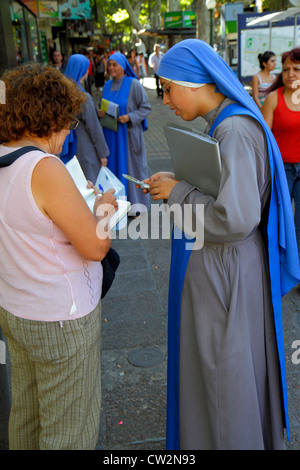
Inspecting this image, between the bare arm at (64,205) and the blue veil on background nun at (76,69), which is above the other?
the blue veil on background nun at (76,69)

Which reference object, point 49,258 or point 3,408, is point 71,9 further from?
point 49,258

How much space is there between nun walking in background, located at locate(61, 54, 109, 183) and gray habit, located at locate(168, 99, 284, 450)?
3350mm

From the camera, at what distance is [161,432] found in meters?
2.56

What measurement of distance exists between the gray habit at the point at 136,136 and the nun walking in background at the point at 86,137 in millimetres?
643

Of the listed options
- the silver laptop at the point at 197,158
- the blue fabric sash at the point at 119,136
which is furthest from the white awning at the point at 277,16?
the silver laptop at the point at 197,158

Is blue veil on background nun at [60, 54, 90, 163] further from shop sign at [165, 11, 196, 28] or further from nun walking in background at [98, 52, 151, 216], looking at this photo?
shop sign at [165, 11, 196, 28]

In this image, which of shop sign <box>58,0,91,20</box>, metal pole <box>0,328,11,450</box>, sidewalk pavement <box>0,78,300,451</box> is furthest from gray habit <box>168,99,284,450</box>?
shop sign <box>58,0,91,20</box>

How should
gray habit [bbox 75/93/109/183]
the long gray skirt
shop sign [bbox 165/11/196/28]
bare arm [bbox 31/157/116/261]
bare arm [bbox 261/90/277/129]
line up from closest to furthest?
bare arm [bbox 31/157/116/261] < the long gray skirt < bare arm [bbox 261/90/277/129] < gray habit [bbox 75/93/109/183] < shop sign [bbox 165/11/196/28]

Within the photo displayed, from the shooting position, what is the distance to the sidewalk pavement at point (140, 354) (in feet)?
8.45

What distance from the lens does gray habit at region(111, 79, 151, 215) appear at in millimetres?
5633

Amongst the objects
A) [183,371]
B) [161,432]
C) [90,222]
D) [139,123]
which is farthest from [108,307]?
[139,123]

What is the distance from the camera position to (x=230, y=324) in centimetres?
180

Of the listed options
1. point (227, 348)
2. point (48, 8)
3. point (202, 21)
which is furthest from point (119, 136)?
point (48, 8)

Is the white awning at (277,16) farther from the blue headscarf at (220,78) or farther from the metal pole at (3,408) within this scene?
the metal pole at (3,408)
